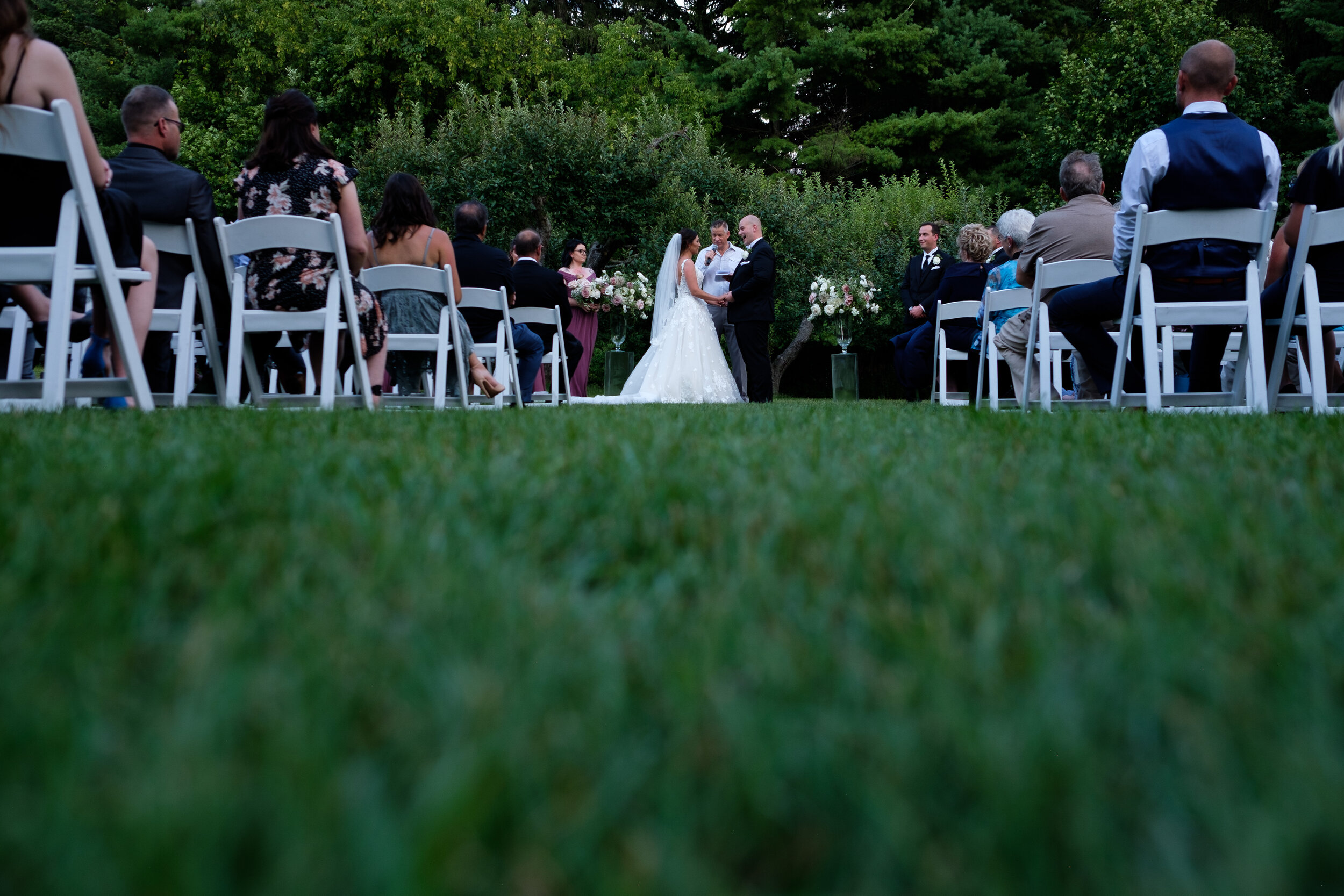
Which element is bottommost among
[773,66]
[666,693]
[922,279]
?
[666,693]

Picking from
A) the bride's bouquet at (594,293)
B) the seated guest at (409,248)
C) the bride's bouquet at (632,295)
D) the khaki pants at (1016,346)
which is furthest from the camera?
the bride's bouquet at (632,295)

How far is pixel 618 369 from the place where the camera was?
1357cm

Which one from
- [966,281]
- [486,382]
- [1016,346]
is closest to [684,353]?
[966,281]

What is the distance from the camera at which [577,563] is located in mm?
1393

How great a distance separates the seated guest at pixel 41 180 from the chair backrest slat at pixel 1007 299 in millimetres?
5680

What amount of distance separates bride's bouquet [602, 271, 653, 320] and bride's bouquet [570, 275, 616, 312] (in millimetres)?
54

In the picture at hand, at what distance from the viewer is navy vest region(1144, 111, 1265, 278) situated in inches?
195

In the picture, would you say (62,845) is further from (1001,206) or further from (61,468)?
(1001,206)

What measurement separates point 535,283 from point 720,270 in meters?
4.36

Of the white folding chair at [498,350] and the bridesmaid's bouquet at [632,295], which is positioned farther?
the bridesmaid's bouquet at [632,295]

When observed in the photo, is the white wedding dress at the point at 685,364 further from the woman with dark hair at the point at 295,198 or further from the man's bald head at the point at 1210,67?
the man's bald head at the point at 1210,67

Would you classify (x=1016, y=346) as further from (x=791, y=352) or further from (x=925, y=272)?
(x=791, y=352)

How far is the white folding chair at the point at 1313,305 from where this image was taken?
14.9 ft

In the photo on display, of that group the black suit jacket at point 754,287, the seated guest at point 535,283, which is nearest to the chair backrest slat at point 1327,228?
the seated guest at point 535,283
